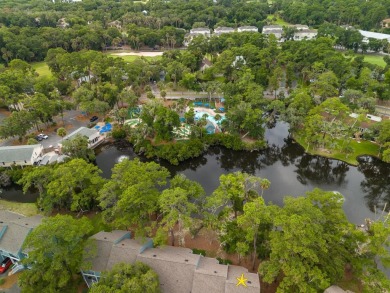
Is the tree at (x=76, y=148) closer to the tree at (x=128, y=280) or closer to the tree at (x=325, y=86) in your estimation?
the tree at (x=128, y=280)

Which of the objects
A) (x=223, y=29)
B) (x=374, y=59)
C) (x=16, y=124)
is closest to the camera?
(x=16, y=124)

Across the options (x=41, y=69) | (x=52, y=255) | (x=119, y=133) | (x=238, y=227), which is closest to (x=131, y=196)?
(x=52, y=255)

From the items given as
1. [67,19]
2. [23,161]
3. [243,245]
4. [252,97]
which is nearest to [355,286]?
[243,245]

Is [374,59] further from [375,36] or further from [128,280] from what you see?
[128,280]

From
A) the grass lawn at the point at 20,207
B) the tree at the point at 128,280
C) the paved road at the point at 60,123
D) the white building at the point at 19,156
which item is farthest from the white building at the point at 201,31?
the tree at the point at 128,280

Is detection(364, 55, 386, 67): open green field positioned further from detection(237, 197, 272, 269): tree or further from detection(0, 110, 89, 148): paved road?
detection(0, 110, 89, 148): paved road

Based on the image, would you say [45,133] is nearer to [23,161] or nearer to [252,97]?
[23,161]
